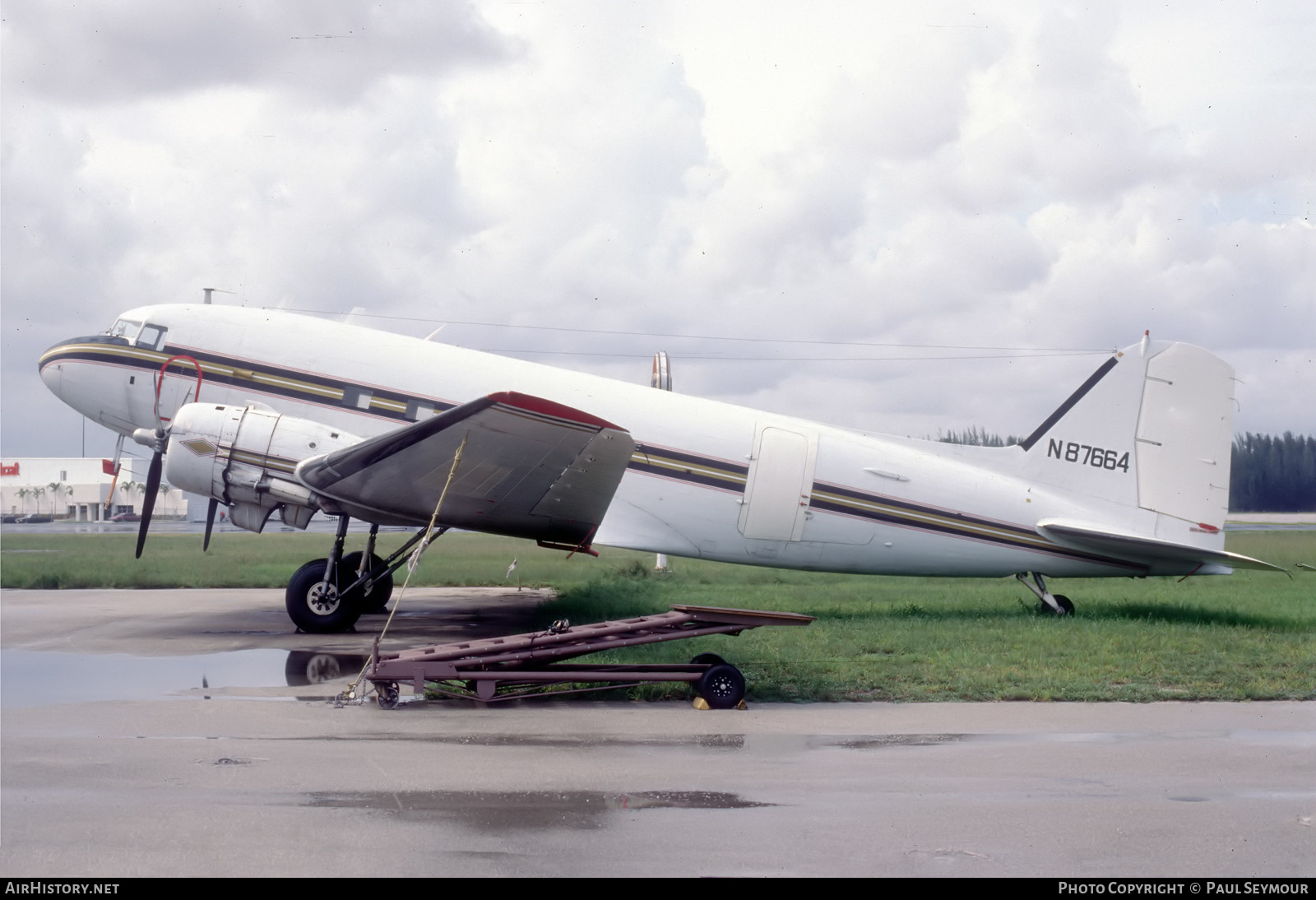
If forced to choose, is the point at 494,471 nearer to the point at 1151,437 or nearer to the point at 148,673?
the point at 148,673

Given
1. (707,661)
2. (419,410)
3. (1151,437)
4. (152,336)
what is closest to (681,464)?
(419,410)

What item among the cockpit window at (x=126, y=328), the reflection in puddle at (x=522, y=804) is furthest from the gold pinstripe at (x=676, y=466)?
the reflection in puddle at (x=522, y=804)

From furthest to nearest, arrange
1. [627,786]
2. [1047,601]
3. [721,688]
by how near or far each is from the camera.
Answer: [1047,601], [721,688], [627,786]

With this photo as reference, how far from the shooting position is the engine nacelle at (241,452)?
12.0m

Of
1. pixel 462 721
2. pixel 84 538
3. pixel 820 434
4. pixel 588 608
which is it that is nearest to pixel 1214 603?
pixel 820 434

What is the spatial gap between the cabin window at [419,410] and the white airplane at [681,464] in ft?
0.08

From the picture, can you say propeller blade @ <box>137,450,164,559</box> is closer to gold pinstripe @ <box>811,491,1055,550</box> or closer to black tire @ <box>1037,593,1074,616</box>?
gold pinstripe @ <box>811,491,1055,550</box>

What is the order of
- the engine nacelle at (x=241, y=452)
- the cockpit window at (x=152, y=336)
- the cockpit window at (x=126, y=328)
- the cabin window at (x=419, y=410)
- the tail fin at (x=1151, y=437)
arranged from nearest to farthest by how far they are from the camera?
the engine nacelle at (x=241, y=452) < the cabin window at (x=419, y=410) < the cockpit window at (x=152, y=336) < the cockpit window at (x=126, y=328) < the tail fin at (x=1151, y=437)

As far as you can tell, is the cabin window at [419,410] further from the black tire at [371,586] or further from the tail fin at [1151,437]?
the tail fin at [1151,437]

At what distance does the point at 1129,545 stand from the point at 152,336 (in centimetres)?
1368

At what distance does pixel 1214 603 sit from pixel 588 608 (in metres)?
10.3

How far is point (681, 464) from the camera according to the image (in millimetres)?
12922
